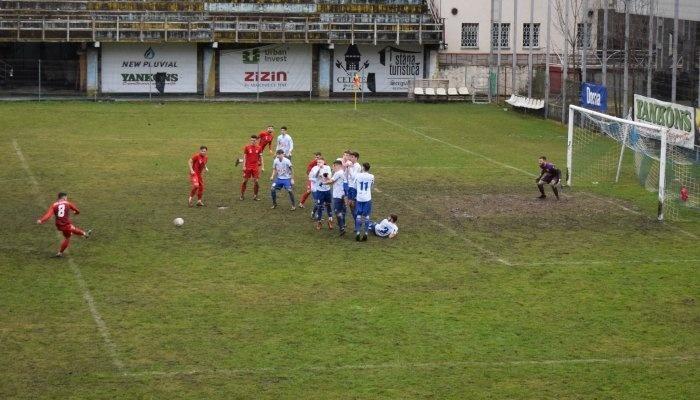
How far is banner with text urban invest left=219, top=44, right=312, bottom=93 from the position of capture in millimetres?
70625

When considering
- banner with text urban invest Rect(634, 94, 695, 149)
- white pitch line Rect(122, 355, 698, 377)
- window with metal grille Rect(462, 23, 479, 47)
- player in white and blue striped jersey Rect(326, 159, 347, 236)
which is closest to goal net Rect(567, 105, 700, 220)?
banner with text urban invest Rect(634, 94, 695, 149)

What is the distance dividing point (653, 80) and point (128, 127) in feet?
78.2

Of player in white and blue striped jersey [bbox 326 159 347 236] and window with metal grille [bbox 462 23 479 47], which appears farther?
window with metal grille [bbox 462 23 479 47]

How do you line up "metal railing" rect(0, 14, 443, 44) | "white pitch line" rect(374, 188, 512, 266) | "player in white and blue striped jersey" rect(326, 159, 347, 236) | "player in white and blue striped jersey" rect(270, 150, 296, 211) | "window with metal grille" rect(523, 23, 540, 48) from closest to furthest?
"white pitch line" rect(374, 188, 512, 266) < "player in white and blue striped jersey" rect(326, 159, 347, 236) < "player in white and blue striped jersey" rect(270, 150, 296, 211) < "metal railing" rect(0, 14, 443, 44) < "window with metal grille" rect(523, 23, 540, 48)

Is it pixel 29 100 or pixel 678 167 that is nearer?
pixel 678 167

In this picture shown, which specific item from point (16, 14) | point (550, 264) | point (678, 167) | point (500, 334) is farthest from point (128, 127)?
point (500, 334)

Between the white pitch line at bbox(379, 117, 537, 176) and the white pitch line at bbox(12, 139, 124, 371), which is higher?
the white pitch line at bbox(379, 117, 537, 176)

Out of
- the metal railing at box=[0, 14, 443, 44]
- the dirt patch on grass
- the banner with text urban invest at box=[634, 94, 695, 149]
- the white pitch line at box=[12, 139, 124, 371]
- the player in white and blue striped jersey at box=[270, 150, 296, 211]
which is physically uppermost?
the metal railing at box=[0, 14, 443, 44]

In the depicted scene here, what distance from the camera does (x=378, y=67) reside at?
72250mm

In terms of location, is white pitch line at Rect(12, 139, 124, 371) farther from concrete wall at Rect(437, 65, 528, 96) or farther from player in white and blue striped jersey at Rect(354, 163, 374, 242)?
concrete wall at Rect(437, 65, 528, 96)

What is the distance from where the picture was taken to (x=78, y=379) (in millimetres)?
17297

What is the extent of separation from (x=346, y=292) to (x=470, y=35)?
54.2m

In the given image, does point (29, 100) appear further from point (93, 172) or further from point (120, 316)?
point (120, 316)

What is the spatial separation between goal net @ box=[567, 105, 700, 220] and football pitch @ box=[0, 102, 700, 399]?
0.81m
